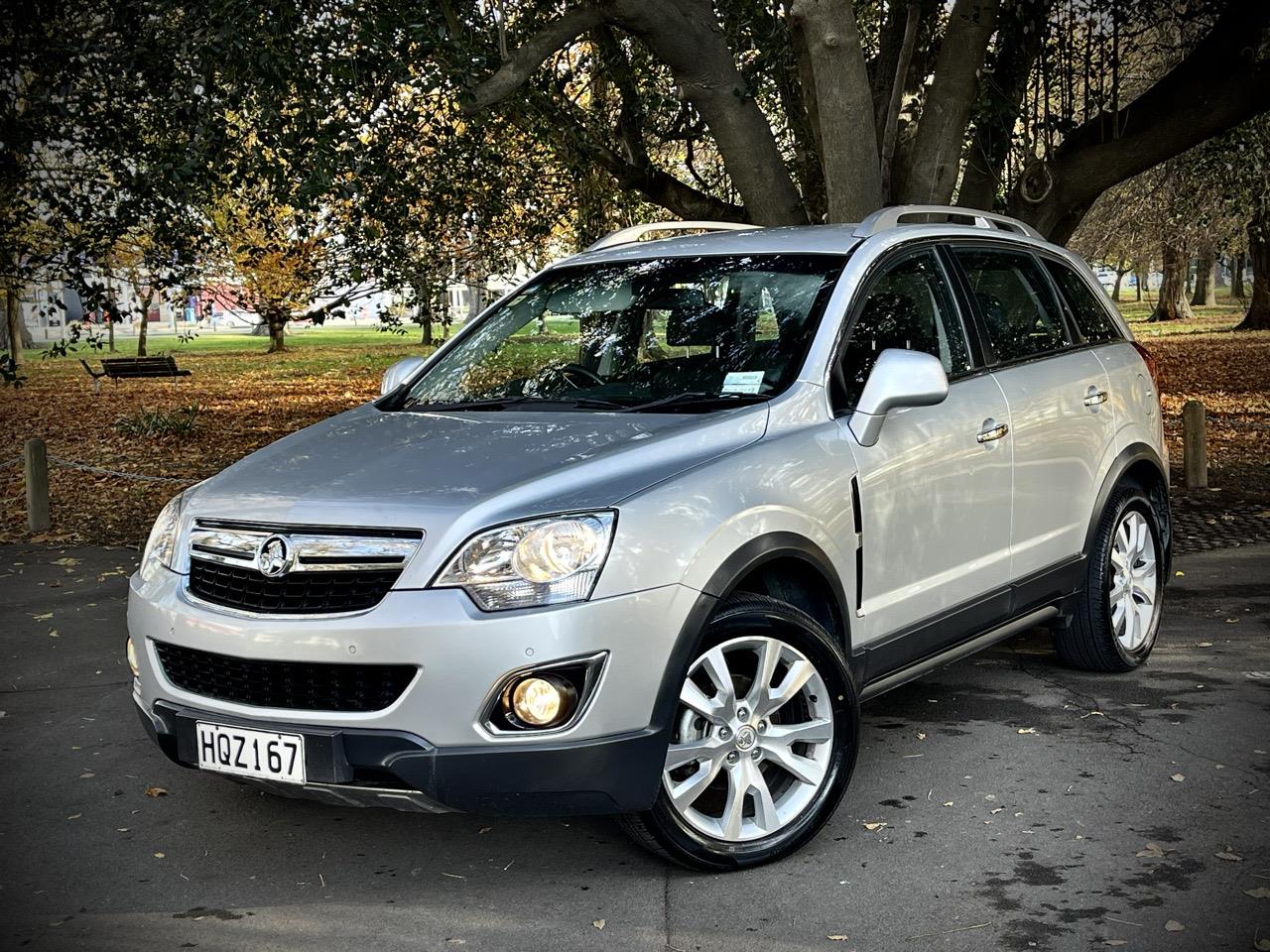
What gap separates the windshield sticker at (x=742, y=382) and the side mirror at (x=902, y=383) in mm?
342

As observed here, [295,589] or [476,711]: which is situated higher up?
[295,589]

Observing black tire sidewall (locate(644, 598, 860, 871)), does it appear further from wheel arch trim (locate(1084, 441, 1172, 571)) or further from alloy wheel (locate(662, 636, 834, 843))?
wheel arch trim (locate(1084, 441, 1172, 571))

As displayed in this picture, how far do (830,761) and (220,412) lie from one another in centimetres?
1936

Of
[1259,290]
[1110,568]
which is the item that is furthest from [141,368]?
[1259,290]

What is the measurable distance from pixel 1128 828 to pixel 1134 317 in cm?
4597

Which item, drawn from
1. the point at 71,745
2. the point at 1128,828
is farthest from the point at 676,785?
the point at 71,745

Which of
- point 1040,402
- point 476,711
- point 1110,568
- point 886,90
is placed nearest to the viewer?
point 476,711

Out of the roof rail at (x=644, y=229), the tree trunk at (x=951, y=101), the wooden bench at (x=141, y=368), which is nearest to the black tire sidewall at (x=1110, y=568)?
the roof rail at (x=644, y=229)

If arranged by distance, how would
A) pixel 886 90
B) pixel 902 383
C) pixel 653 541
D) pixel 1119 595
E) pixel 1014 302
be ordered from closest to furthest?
pixel 653 541
pixel 902 383
pixel 1014 302
pixel 1119 595
pixel 886 90

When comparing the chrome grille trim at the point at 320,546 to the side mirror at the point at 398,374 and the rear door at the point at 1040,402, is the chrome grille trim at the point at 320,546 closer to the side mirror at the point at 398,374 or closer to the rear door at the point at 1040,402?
the side mirror at the point at 398,374

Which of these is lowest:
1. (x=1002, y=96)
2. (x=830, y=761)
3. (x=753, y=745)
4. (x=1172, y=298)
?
(x=830, y=761)

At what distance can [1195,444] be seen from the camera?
11609 mm

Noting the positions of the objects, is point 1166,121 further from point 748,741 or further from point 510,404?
point 748,741

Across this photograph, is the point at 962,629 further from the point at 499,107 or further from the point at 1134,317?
the point at 1134,317
